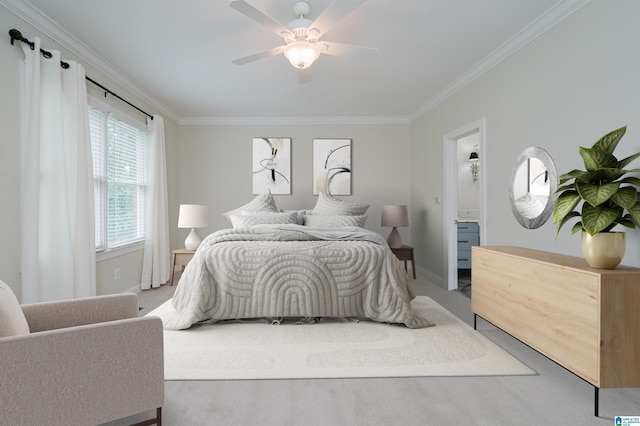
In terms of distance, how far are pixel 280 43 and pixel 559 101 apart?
7.51ft

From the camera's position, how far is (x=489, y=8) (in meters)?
2.44

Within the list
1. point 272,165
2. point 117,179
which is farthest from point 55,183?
point 272,165

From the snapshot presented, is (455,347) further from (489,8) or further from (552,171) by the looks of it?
→ (489,8)

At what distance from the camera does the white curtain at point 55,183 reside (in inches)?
95.6

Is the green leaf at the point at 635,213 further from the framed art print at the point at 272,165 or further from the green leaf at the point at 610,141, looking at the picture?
the framed art print at the point at 272,165

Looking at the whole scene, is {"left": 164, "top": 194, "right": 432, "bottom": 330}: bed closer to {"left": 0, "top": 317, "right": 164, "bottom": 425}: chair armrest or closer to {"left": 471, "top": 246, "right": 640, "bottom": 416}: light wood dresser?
{"left": 471, "top": 246, "right": 640, "bottom": 416}: light wood dresser

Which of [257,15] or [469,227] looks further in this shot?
[469,227]

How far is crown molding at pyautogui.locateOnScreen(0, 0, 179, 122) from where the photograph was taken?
239 centimetres

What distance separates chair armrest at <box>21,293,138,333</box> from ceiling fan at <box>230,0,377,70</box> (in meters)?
1.79

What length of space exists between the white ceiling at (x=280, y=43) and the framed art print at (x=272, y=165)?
0.85 metres

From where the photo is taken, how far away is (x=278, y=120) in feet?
17.4

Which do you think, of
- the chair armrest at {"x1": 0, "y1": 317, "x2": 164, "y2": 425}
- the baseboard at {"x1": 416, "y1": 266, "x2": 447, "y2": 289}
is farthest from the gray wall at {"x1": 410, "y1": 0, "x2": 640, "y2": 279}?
the chair armrest at {"x1": 0, "y1": 317, "x2": 164, "y2": 425}

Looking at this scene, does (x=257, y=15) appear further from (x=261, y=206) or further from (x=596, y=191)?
(x=261, y=206)

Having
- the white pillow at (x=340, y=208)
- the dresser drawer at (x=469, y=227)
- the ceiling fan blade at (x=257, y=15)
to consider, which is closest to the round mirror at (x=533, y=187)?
the white pillow at (x=340, y=208)
